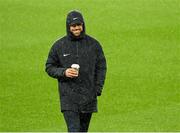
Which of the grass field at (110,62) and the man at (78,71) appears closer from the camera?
the man at (78,71)

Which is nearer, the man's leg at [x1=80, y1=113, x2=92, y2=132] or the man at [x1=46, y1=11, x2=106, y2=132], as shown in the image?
the man at [x1=46, y1=11, x2=106, y2=132]

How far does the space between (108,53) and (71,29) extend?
813cm

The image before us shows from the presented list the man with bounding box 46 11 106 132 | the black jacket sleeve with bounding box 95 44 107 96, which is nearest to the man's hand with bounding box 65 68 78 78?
the man with bounding box 46 11 106 132

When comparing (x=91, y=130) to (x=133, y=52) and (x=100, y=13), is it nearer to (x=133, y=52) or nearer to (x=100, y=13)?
(x=133, y=52)

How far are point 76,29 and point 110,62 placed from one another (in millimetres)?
7309

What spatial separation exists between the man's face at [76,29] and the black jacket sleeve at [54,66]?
12.5 inches

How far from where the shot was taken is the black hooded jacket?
31.0ft

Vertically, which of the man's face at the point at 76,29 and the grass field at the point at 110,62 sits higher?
the man's face at the point at 76,29

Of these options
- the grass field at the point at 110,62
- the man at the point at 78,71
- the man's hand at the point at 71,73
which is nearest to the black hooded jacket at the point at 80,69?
the man at the point at 78,71

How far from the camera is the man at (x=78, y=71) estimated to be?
944 centimetres

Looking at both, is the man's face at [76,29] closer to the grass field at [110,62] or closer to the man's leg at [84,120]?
the man's leg at [84,120]

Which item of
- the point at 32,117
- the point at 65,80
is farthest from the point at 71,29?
the point at 32,117

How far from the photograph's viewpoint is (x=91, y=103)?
31.1 feet

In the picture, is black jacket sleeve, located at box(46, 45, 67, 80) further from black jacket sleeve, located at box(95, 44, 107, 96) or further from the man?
black jacket sleeve, located at box(95, 44, 107, 96)
